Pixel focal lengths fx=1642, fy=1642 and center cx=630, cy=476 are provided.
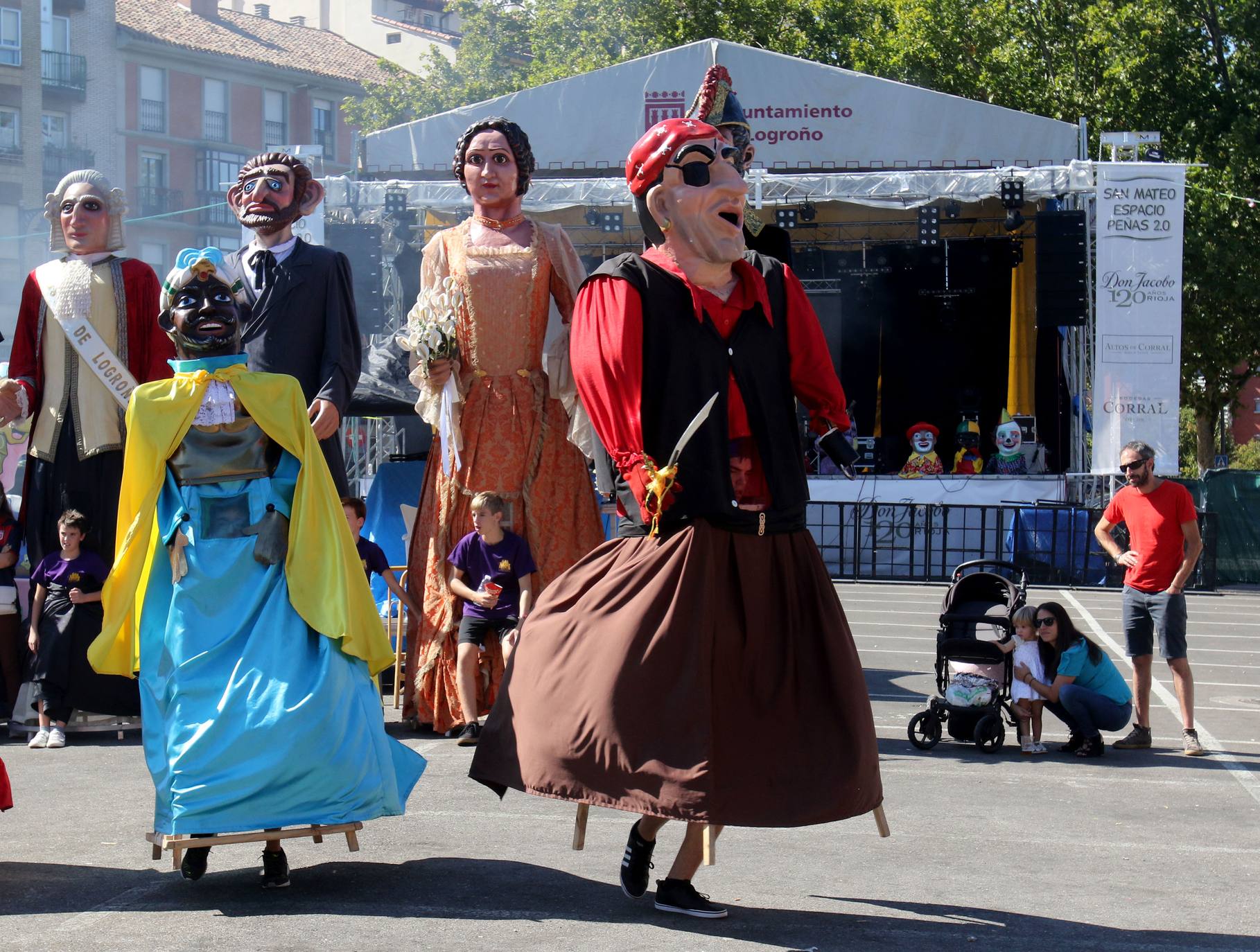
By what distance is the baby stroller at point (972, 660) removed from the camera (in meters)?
7.62

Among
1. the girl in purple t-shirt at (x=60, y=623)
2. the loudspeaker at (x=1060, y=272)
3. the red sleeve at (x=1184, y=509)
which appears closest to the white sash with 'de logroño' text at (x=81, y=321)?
the girl in purple t-shirt at (x=60, y=623)

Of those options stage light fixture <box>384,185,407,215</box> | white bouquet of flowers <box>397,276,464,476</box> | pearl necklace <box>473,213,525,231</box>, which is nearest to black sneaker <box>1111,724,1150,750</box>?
white bouquet of flowers <box>397,276,464,476</box>

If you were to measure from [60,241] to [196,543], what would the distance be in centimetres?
288

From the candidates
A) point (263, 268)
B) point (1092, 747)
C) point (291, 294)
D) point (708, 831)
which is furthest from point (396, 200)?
point (708, 831)

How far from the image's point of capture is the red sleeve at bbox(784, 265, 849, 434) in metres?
4.52

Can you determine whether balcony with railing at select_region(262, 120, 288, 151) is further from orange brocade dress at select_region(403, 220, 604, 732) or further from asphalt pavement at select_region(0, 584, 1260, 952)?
asphalt pavement at select_region(0, 584, 1260, 952)

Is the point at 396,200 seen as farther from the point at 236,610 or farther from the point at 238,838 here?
the point at 238,838

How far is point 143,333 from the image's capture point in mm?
6938

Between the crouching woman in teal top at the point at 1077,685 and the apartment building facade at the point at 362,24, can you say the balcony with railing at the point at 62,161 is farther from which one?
the crouching woman in teal top at the point at 1077,685

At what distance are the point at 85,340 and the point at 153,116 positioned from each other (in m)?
44.8

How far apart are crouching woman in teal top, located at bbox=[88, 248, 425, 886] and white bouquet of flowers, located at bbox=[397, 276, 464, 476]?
1.83 metres

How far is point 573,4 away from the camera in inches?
1431

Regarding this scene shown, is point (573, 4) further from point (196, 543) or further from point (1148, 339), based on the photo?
point (196, 543)

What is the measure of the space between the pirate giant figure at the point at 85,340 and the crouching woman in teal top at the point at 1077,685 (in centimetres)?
423
